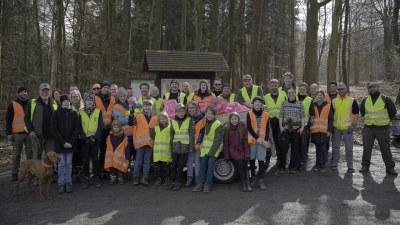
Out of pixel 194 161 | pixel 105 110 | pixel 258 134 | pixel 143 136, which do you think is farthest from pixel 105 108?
pixel 258 134

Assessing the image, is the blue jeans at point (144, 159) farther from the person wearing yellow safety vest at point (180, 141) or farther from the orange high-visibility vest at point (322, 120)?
the orange high-visibility vest at point (322, 120)

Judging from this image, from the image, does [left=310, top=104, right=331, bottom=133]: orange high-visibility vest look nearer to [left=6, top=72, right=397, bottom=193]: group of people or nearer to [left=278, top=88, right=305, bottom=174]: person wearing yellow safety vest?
[left=6, top=72, right=397, bottom=193]: group of people

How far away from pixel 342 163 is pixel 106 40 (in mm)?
13206

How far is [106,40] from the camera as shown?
707 inches

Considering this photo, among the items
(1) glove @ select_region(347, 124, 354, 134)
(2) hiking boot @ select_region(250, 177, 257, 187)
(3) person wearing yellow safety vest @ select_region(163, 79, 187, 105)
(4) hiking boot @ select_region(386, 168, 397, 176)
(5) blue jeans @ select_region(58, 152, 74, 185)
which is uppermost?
(3) person wearing yellow safety vest @ select_region(163, 79, 187, 105)

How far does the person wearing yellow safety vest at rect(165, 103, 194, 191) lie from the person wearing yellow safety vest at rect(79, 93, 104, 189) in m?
1.52

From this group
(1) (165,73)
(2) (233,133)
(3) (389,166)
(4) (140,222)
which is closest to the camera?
(4) (140,222)

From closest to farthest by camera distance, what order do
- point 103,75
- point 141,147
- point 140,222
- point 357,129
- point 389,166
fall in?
1. point 140,222
2. point 141,147
3. point 389,166
4. point 357,129
5. point 103,75

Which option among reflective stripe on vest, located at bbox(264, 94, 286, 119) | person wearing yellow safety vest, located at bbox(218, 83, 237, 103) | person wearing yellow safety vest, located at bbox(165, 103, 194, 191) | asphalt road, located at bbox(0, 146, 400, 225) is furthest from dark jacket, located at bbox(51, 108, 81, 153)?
reflective stripe on vest, located at bbox(264, 94, 286, 119)

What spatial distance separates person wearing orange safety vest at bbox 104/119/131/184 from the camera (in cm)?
732

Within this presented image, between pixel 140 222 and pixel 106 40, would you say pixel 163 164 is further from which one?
pixel 106 40

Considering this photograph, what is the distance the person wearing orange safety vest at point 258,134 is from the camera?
696 cm

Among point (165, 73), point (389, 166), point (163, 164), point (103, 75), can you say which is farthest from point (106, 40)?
point (389, 166)

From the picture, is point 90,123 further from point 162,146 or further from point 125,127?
point 162,146
